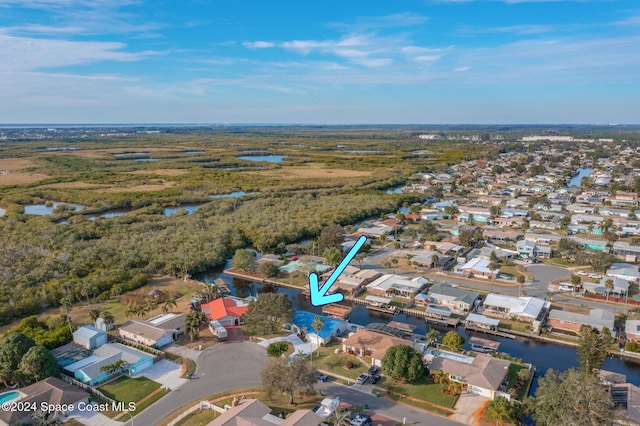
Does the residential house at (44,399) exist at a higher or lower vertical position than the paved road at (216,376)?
higher

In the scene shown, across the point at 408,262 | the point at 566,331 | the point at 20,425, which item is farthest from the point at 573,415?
the point at 408,262

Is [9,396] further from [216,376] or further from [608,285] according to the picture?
[608,285]

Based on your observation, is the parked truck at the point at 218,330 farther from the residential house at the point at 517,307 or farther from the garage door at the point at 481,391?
the residential house at the point at 517,307

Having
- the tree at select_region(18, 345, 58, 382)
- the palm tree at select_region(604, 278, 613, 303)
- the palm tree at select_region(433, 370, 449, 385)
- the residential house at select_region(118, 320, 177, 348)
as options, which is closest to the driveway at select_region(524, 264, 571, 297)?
the palm tree at select_region(604, 278, 613, 303)

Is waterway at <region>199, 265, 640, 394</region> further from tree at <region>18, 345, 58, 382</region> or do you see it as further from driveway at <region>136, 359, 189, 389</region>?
tree at <region>18, 345, 58, 382</region>

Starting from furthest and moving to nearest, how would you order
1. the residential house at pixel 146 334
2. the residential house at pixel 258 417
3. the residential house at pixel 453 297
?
the residential house at pixel 453 297 → the residential house at pixel 146 334 → the residential house at pixel 258 417

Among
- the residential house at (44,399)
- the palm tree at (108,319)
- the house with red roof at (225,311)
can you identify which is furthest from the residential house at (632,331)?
the palm tree at (108,319)

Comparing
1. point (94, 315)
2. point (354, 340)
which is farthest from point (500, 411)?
point (94, 315)
